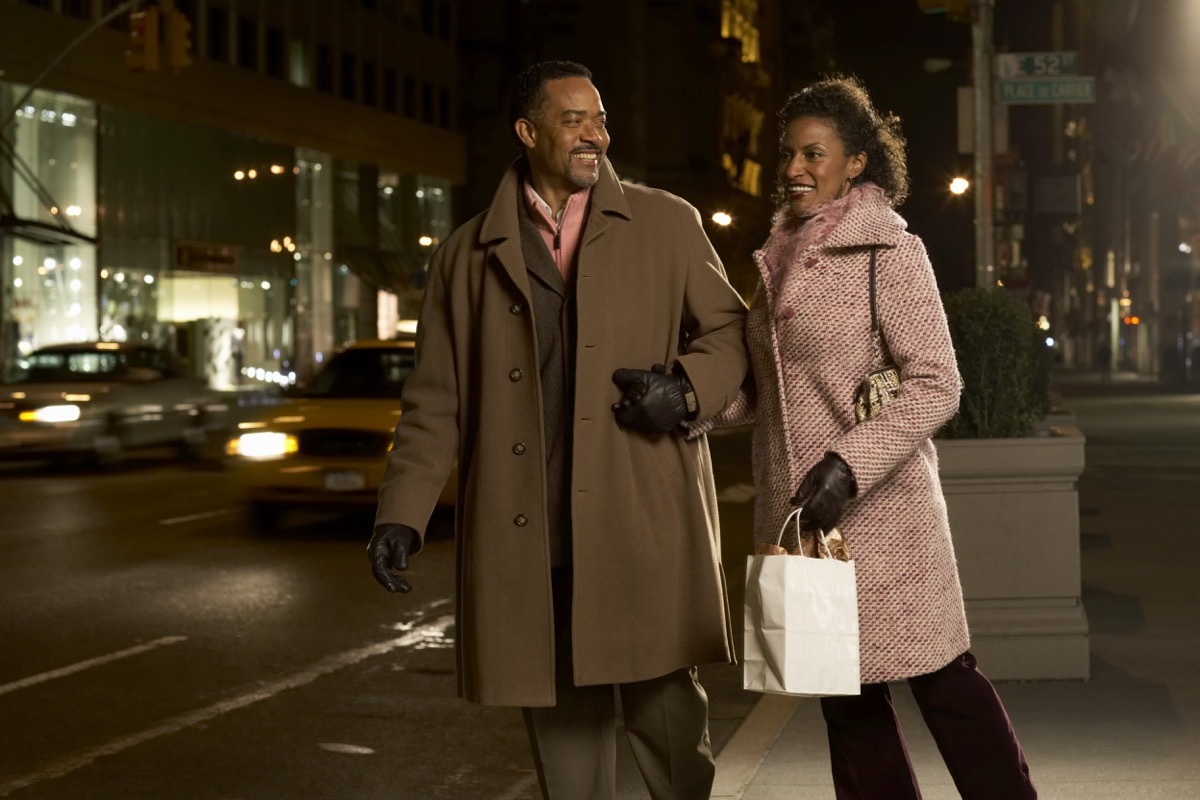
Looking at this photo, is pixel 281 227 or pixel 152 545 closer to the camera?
pixel 152 545

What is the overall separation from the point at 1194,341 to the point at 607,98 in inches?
997

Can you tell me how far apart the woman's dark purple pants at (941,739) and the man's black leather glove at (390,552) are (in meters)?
1.07

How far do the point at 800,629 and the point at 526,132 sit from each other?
4.72ft

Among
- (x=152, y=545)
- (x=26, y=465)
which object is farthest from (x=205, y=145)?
(x=152, y=545)

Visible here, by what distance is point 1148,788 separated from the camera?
235 inches

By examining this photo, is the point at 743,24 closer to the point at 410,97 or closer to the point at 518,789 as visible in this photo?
the point at 410,97

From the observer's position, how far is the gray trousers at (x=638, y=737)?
456cm

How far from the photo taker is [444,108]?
2579 inches

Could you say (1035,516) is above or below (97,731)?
above

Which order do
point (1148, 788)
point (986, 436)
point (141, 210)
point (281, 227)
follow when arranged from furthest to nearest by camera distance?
1. point (281, 227)
2. point (141, 210)
3. point (986, 436)
4. point (1148, 788)

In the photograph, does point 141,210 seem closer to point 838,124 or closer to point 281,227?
point 281,227

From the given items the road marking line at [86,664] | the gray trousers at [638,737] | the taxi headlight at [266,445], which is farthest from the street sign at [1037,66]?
the gray trousers at [638,737]

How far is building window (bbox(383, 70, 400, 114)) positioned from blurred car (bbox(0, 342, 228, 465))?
114 feet

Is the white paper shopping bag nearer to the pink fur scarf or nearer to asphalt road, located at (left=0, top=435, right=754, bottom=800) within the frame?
the pink fur scarf
